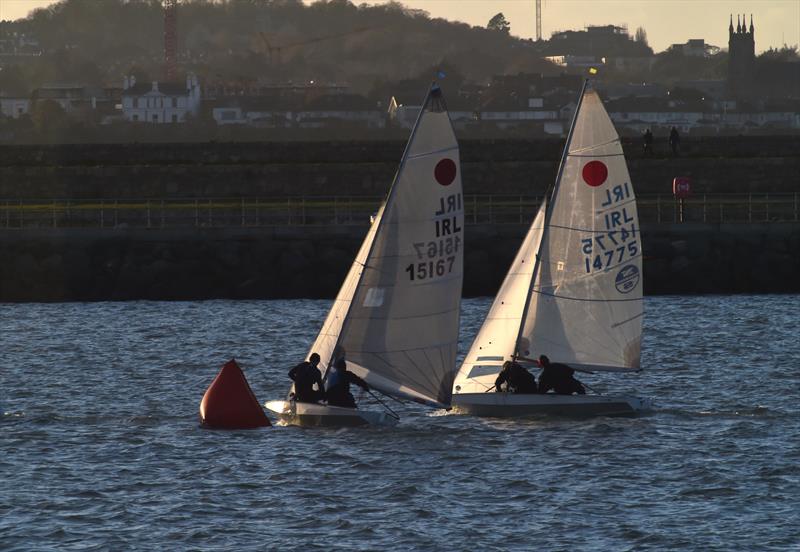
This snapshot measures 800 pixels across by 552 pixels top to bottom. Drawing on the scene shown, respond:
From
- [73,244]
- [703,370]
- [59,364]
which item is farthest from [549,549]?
[73,244]

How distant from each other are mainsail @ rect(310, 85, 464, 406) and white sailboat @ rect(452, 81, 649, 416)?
1.65 metres

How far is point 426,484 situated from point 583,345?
6.58 meters

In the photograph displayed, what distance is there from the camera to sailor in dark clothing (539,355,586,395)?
101 feet

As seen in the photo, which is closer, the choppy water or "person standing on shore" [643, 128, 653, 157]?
the choppy water

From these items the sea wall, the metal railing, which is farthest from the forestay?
the sea wall

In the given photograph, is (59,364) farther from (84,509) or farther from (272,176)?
(272,176)

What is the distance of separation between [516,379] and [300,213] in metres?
A: 34.2

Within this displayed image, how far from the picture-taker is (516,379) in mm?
30797

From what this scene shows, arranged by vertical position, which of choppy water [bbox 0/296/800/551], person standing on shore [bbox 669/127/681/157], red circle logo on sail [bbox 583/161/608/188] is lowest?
choppy water [bbox 0/296/800/551]

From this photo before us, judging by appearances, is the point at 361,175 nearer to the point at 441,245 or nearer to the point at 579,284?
the point at 579,284

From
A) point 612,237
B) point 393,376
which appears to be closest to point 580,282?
point 612,237

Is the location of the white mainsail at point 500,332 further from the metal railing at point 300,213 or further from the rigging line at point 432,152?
the metal railing at point 300,213

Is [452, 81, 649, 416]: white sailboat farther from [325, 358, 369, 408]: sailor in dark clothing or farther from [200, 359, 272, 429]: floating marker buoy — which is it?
[200, 359, 272, 429]: floating marker buoy

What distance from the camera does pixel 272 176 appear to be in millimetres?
71188
